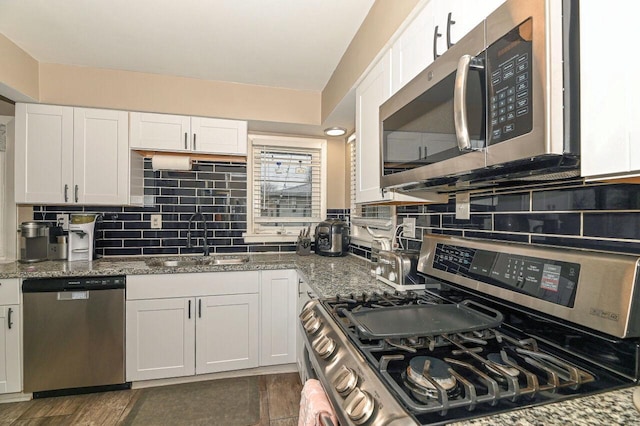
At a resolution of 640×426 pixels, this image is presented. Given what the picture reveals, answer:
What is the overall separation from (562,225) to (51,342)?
9.50 feet

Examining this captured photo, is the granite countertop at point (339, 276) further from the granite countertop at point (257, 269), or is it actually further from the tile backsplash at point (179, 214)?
the tile backsplash at point (179, 214)

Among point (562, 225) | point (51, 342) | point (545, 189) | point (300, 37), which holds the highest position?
point (300, 37)

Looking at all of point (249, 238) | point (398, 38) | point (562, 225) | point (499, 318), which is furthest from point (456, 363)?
point (249, 238)

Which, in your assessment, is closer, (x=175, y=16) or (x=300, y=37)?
(x=175, y=16)

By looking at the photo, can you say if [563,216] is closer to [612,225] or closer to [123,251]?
[612,225]

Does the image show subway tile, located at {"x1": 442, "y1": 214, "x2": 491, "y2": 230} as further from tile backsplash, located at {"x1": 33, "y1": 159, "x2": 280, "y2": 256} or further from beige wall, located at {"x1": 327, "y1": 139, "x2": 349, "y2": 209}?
tile backsplash, located at {"x1": 33, "y1": 159, "x2": 280, "y2": 256}

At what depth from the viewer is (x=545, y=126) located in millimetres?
637

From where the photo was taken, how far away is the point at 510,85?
72cm

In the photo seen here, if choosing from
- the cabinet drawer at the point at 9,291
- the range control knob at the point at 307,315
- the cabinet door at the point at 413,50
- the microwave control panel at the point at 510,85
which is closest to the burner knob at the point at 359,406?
the range control knob at the point at 307,315

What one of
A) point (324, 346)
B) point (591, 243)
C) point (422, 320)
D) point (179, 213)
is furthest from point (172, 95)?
point (591, 243)

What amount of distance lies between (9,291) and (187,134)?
5.20ft

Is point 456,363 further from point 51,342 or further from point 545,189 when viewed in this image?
point 51,342

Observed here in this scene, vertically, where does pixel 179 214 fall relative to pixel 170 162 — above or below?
below

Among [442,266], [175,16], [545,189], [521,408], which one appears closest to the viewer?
[521,408]
